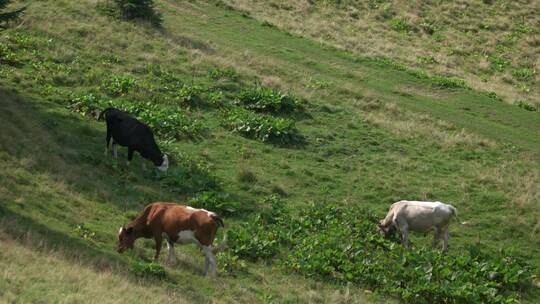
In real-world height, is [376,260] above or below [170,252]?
below

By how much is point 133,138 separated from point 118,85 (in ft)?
25.4

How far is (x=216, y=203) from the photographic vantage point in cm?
2170

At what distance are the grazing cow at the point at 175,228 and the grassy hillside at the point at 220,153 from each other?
1.47 feet

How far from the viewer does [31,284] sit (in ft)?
43.8

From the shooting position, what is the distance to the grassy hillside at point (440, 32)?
4834 centimetres

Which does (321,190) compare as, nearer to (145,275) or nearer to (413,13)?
(145,275)

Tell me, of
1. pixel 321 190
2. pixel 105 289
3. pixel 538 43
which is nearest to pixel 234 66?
pixel 321 190

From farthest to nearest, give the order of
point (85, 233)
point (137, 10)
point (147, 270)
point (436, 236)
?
point (137, 10)
point (436, 236)
point (85, 233)
point (147, 270)

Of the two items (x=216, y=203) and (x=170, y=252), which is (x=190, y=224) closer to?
(x=170, y=252)

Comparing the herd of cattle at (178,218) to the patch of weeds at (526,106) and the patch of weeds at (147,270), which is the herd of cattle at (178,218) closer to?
the patch of weeds at (147,270)

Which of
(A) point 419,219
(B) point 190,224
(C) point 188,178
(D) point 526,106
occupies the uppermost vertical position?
(B) point 190,224

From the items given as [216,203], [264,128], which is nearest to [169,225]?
[216,203]

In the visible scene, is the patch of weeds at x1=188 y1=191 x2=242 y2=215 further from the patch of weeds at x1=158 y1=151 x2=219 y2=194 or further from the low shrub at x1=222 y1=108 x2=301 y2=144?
the low shrub at x1=222 y1=108 x2=301 y2=144

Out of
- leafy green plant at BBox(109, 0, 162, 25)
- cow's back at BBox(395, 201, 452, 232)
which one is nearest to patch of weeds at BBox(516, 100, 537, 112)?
leafy green plant at BBox(109, 0, 162, 25)
